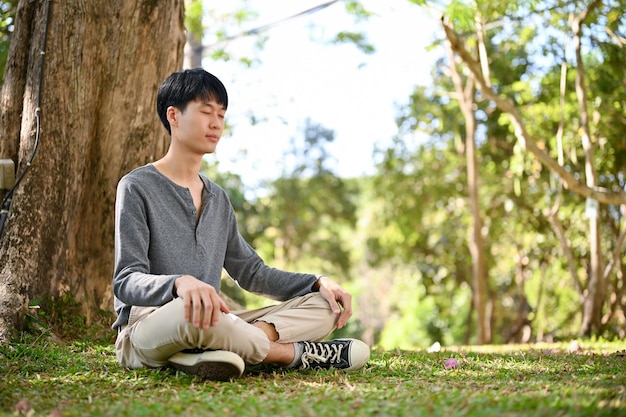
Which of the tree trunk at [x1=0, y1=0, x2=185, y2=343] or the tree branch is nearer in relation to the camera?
the tree trunk at [x1=0, y1=0, x2=185, y2=343]

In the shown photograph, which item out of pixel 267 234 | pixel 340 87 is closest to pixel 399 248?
pixel 267 234

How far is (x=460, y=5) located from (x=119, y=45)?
122 inches

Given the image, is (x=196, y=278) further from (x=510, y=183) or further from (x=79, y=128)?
(x=510, y=183)

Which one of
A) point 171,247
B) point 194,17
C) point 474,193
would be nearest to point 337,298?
point 171,247

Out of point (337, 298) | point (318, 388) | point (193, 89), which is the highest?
point (193, 89)

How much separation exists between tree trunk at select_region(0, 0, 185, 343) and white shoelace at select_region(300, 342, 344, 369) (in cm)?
158

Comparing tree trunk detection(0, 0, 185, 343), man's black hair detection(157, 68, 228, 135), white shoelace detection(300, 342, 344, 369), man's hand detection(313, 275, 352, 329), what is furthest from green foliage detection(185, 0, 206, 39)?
white shoelace detection(300, 342, 344, 369)

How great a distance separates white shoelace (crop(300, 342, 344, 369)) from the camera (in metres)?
3.12

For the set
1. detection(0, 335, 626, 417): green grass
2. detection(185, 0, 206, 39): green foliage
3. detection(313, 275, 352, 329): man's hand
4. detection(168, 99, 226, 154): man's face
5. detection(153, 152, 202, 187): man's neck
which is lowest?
detection(0, 335, 626, 417): green grass

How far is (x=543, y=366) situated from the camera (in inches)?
132

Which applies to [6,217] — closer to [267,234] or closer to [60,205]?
[60,205]

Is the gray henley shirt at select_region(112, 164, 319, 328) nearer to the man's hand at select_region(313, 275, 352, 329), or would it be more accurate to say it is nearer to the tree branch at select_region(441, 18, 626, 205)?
the man's hand at select_region(313, 275, 352, 329)

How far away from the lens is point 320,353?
314 centimetres

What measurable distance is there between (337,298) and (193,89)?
1.10 m
